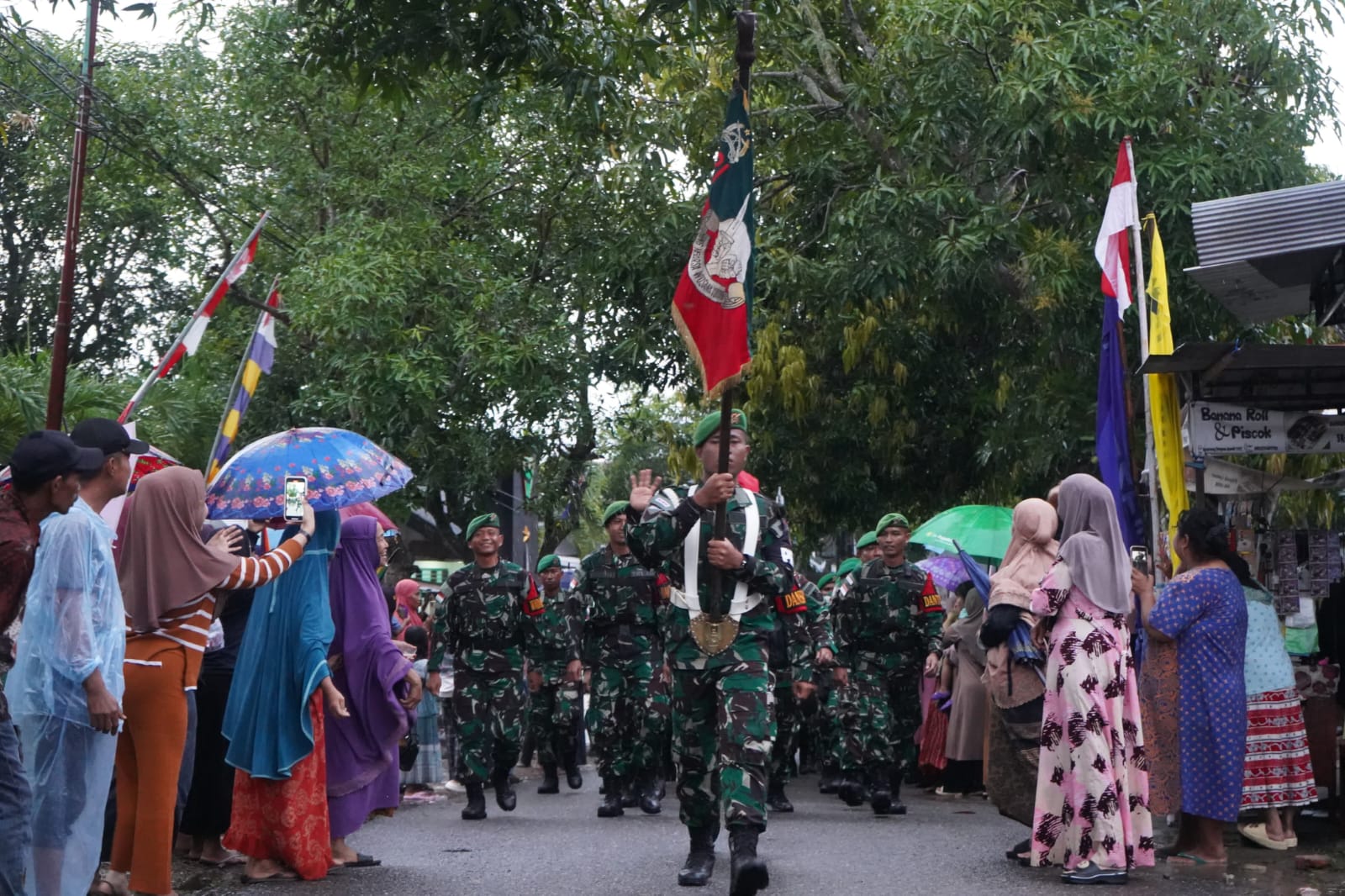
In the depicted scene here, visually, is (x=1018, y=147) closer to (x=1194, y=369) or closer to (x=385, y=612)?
(x=1194, y=369)

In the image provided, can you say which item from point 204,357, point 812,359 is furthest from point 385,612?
point 204,357

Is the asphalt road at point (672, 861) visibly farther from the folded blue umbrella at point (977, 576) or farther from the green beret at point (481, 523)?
the green beret at point (481, 523)

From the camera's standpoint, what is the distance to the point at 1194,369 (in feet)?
32.9

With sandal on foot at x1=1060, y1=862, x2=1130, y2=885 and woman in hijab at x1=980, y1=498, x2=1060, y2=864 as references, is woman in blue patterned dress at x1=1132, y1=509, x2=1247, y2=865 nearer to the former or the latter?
woman in hijab at x1=980, y1=498, x2=1060, y2=864

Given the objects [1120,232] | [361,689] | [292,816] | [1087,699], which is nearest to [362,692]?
[361,689]

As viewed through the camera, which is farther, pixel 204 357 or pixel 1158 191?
pixel 204 357

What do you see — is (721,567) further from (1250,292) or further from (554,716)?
(554,716)

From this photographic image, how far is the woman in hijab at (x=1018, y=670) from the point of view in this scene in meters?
8.98

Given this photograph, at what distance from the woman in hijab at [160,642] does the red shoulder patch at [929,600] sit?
19.1 feet

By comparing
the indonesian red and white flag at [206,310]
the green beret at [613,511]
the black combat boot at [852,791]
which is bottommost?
the black combat boot at [852,791]

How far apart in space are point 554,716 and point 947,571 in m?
3.51

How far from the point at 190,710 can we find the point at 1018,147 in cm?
960

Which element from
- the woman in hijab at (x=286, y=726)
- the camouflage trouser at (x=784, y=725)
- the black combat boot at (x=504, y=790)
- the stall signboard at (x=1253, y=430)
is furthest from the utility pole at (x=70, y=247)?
the stall signboard at (x=1253, y=430)

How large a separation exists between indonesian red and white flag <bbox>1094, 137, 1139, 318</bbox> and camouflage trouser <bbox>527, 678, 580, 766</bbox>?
17.3 ft
